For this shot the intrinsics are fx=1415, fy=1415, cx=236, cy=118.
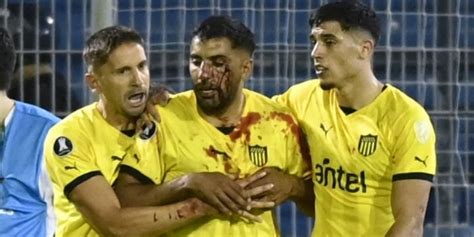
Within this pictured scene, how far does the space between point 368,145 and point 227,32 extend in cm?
53

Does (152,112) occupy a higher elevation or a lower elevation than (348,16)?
lower

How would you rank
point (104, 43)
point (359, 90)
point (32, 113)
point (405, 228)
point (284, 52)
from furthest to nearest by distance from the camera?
point (284, 52) → point (32, 113) → point (359, 90) → point (104, 43) → point (405, 228)

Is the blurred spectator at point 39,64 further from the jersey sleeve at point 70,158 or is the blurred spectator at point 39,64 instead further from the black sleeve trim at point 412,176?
the black sleeve trim at point 412,176

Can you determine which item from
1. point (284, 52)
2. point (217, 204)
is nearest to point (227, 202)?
point (217, 204)

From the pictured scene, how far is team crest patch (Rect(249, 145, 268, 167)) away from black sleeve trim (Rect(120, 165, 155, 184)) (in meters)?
0.31

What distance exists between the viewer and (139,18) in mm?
5320

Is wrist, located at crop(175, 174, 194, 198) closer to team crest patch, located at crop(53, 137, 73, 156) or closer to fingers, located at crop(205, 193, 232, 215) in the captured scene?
fingers, located at crop(205, 193, 232, 215)

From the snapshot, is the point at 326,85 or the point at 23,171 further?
the point at 23,171

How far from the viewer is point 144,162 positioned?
413 centimetres

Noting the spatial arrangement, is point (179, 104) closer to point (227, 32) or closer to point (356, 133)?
point (227, 32)

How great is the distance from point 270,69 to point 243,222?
132 cm

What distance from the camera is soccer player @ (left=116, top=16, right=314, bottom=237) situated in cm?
410

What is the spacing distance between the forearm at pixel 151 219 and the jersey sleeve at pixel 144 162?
0.11 meters

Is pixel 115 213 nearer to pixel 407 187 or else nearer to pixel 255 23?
pixel 407 187
